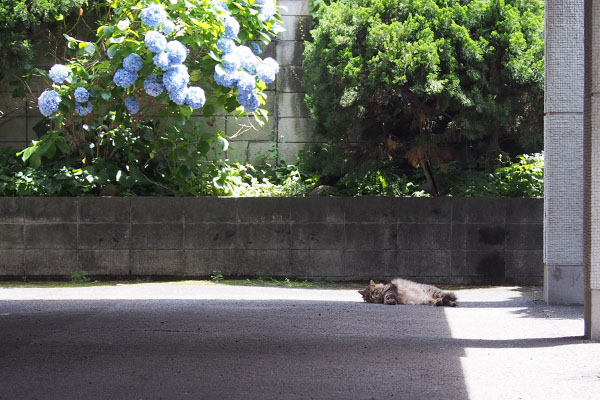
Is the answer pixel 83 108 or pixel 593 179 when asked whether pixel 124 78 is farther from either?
pixel 593 179

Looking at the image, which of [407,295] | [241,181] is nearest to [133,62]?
[241,181]

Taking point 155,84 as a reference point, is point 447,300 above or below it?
below

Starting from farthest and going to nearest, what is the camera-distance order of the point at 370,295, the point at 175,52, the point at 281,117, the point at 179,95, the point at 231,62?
the point at 281,117 → the point at 231,62 → the point at 179,95 → the point at 175,52 → the point at 370,295

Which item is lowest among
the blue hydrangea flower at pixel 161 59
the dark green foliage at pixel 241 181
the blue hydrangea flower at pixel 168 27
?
the dark green foliage at pixel 241 181

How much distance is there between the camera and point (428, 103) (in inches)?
357

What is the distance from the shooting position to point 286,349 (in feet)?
17.4

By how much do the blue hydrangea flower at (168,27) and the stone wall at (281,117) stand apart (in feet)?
8.40

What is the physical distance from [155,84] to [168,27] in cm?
68

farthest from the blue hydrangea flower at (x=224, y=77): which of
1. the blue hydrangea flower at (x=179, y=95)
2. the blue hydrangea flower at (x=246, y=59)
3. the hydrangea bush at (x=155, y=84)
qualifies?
the blue hydrangea flower at (x=179, y=95)

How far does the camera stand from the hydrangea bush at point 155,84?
27.0 feet

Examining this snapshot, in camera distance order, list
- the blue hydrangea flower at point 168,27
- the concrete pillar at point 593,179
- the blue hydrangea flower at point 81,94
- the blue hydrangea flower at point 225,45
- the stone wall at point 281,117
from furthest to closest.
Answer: the stone wall at point 281,117 → the blue hydrangea flower at point 81,94 → the blue hydrangea flower at point 225,45 → the blue hydrangea flower at point 168,27 → the concrete pillar at point 593,179

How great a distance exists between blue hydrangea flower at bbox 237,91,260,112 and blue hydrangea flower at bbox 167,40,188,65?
830 millimetres

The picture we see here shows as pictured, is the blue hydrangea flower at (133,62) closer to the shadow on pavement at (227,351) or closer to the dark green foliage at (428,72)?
the dark green foliage at (428,72)

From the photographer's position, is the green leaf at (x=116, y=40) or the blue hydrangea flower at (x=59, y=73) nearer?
the green leaf at (x=116, y=40)
